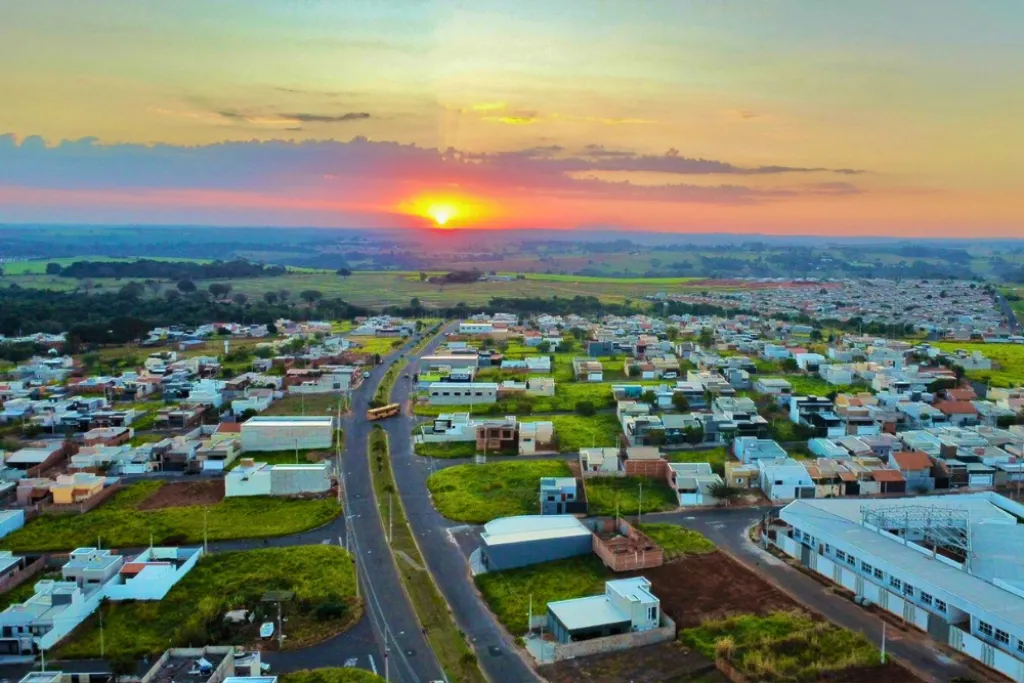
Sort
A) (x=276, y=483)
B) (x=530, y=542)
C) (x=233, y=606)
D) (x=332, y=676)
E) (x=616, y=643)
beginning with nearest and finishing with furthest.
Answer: (x=332, y=676) → (x=616, y=643) → (x=233, y=606) → (x=530, y=542) → (x=276, y=483)

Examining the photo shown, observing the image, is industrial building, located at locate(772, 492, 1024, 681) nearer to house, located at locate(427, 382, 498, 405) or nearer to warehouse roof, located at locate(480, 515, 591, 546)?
warehouse roof, located at locate(480, 515, 591, 546)

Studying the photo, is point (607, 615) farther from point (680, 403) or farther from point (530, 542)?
point (680, 403)

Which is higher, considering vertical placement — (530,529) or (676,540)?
(530,529)

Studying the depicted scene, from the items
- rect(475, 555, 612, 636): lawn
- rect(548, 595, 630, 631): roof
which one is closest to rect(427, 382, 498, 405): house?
rect(475, 555, 612, 636): lawn

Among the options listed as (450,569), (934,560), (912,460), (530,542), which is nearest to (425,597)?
(450,569)

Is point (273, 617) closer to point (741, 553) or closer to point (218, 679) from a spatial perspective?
point (218, 679)

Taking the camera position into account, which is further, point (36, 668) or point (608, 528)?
point (608, 528)

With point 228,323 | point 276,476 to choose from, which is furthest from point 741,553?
point 228,323
